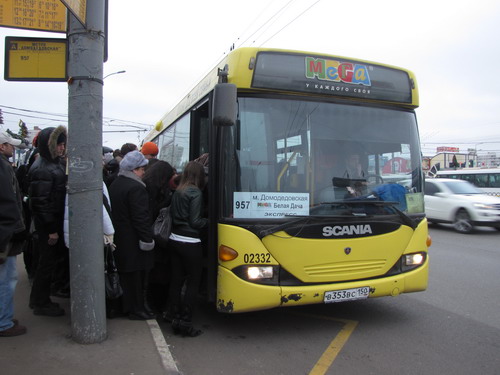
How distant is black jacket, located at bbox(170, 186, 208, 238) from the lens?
4.11 metres

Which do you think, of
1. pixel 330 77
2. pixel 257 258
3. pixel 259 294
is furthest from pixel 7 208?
pixel 330 77

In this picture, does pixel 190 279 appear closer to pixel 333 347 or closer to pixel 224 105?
pixel 333 347

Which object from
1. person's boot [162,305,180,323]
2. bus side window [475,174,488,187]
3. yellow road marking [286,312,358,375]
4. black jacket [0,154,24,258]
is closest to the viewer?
black jacket [0,154,24,258]

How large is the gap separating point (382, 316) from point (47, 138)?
4.32 meters

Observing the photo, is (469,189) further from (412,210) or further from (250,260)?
(250,260)

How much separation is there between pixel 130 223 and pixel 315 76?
2472 mm

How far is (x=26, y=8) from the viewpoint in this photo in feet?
12.4

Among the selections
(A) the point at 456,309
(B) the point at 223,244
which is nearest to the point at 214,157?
(B) the point at 223,244

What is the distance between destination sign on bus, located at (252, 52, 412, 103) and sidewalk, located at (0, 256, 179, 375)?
2.66 metres

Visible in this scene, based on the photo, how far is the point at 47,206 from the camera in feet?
13.6

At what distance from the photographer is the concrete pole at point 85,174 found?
3602 mm

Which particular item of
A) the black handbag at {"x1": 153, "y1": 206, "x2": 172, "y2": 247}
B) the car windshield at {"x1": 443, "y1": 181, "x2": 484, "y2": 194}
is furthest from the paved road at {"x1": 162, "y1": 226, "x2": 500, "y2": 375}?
the car windshield at {"x1": 443, "y1": 181, "x2": 484, "y2": 194}

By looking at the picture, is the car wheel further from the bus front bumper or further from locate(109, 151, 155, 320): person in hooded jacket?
locate(109, 151, 155, 320): person in hooded jacket

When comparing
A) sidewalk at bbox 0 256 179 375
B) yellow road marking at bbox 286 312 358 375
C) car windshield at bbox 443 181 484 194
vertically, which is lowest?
yellow road marking at bbox 286 312 358 375
